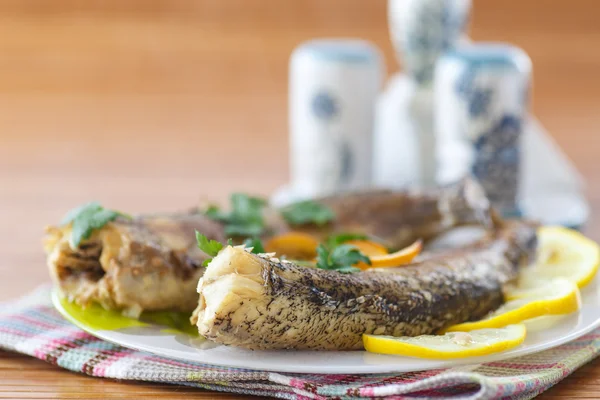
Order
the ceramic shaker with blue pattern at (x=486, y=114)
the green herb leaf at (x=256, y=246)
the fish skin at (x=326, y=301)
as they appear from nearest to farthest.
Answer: the fish skin at (x=326, y=301) → the green herb leaf at (x=256, y=246) → the ceramic shaker with blue pattern at (x=486, y=114)

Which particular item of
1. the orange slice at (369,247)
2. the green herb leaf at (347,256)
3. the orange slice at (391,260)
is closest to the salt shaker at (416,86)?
the orange slice at (369,247)

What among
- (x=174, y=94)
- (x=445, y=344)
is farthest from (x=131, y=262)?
(x=174, y=94)

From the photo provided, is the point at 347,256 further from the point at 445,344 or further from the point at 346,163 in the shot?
the point at 346,163

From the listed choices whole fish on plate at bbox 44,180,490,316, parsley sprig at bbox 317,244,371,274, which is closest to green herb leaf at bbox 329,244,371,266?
parsley sprig at bbox 317,244,371,274

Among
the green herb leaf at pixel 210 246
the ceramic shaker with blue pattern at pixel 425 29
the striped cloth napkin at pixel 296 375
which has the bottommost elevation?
the striped cloth napkin at pixel 296 375

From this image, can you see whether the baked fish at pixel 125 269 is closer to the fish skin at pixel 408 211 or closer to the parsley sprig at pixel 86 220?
the parsley sprig at pixel 86 220

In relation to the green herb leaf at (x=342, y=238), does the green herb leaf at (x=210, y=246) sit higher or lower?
higher
